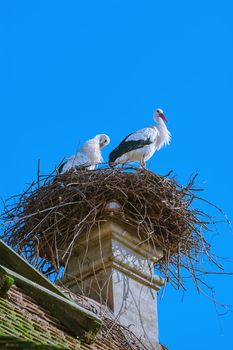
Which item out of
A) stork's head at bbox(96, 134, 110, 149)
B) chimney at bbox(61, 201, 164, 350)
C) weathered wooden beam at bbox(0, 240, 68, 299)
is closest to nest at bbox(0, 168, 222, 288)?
chimney at bbox(61, 201, 164, 350)

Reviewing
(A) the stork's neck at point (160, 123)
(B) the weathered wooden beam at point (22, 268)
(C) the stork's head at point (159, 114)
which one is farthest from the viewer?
(C) the stork's head at point (159, 114)

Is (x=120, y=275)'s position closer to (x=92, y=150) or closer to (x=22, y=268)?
(x=22, y=268)

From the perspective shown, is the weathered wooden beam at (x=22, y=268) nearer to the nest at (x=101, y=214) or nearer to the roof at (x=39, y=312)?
the roof at (x=39, y=312)

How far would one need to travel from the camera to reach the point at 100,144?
48.8 ft

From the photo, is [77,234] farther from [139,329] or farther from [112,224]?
[139,329]

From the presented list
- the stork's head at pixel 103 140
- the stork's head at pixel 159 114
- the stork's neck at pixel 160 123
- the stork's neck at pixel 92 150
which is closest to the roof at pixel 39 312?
the stork's neck at pixel 92 150

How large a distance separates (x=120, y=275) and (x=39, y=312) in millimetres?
2585

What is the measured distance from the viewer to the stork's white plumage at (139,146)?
1405 cm

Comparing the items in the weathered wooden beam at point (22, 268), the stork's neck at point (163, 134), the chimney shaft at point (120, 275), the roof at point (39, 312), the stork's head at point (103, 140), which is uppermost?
the stork's neck at point (163, 134)

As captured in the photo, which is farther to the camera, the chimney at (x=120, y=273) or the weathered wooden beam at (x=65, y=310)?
the chimney at (x=120, y=273)

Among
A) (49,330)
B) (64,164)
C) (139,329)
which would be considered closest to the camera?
(49,330)

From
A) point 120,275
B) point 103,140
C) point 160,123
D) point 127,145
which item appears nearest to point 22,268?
point 120,275

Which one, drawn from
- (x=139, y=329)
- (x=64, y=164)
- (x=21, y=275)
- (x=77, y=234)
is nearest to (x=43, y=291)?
(x=21, y=275)

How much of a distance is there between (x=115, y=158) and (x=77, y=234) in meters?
5.57
